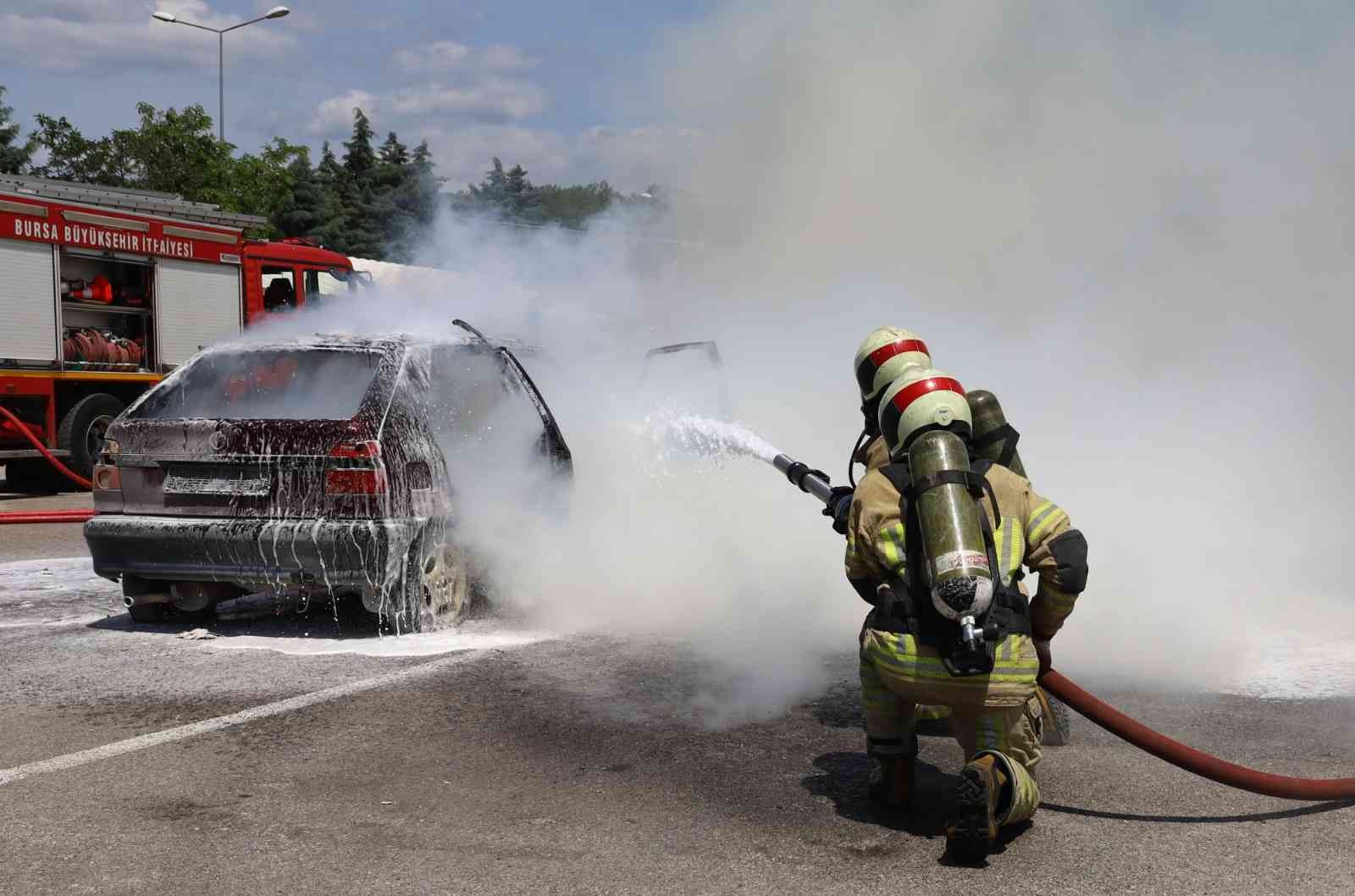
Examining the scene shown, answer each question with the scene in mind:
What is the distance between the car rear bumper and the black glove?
2.56 m

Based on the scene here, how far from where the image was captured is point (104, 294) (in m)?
16.3

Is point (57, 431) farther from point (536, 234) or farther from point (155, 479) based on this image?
point (155, 479)

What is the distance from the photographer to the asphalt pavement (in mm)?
3613

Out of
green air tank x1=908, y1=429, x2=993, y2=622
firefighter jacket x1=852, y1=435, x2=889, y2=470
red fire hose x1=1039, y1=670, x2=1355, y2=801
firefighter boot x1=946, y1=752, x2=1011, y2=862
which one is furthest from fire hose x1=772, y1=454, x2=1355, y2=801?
firefighter jacket x1=852, y1=435, x2=889, y2=470

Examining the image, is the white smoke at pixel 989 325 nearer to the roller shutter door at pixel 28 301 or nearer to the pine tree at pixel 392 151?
Answer: the roller shutter door at pixel 28 301

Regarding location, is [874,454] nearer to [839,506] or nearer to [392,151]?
[839,506]

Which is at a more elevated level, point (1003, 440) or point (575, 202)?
point (575, 202)

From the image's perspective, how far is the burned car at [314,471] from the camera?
6.34m

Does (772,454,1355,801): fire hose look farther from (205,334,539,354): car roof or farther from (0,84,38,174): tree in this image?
(0,84,38,174): tree

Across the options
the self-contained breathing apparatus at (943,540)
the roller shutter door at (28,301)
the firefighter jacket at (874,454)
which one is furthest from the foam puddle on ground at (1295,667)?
the roller shutter door at (28,301)

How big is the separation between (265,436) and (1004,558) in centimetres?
398

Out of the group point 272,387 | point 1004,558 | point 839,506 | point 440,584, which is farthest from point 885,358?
point 272,387

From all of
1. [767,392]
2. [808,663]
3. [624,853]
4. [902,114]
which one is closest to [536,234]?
[767,392]

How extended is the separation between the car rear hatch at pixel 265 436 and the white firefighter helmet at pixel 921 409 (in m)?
3.13
